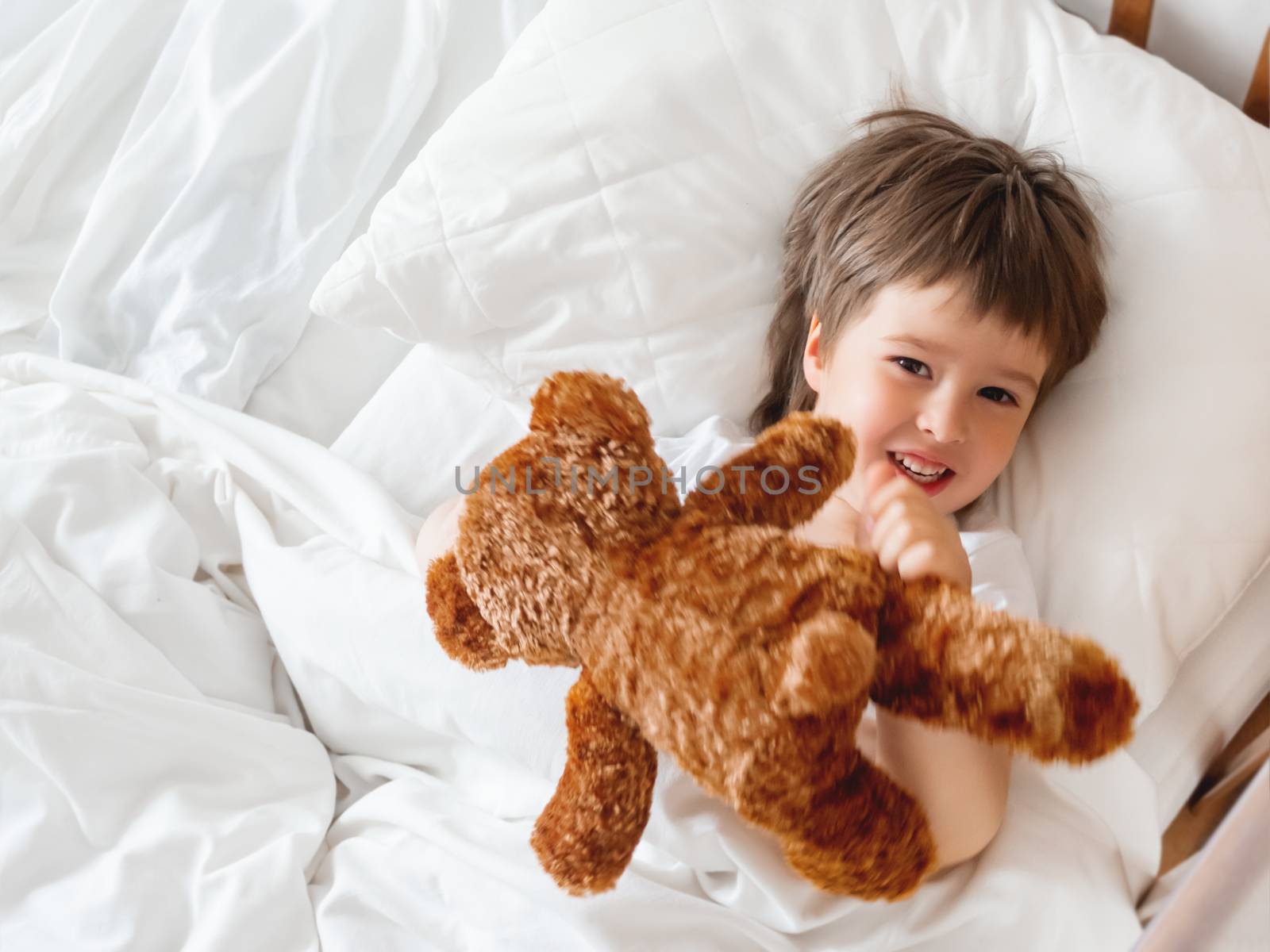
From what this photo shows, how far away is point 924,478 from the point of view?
83 cm

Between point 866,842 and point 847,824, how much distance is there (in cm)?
2

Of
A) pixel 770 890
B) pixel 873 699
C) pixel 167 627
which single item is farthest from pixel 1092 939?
pixel 167 627

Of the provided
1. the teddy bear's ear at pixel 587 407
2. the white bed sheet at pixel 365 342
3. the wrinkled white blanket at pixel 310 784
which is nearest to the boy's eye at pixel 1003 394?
the wrinkled white blanket at pixel 310 784

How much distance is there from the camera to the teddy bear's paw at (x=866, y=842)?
20.4 inches

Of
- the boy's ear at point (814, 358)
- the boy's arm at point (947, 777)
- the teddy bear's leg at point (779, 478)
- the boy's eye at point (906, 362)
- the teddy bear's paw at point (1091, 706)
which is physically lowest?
the boy's arm at point (947, 777)

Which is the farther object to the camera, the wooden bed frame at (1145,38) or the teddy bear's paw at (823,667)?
the wooden bed frame at (1145,38)

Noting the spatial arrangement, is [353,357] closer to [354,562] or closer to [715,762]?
[354,562]

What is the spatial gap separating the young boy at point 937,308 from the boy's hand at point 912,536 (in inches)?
1.4

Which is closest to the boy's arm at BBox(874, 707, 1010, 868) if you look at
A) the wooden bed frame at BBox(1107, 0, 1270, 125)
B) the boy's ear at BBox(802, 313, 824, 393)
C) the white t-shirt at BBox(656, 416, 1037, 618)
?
the white t-shirt at BBox(656, 416, 1037, 618)

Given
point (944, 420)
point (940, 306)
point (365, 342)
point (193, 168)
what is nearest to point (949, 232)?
point (940, 306)

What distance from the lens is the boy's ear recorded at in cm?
93

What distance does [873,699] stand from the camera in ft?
1.71

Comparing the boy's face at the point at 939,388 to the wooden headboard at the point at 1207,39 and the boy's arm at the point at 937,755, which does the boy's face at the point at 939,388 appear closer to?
the boy's arm at the point at 937,755

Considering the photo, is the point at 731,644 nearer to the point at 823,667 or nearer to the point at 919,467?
the point at 823,667
